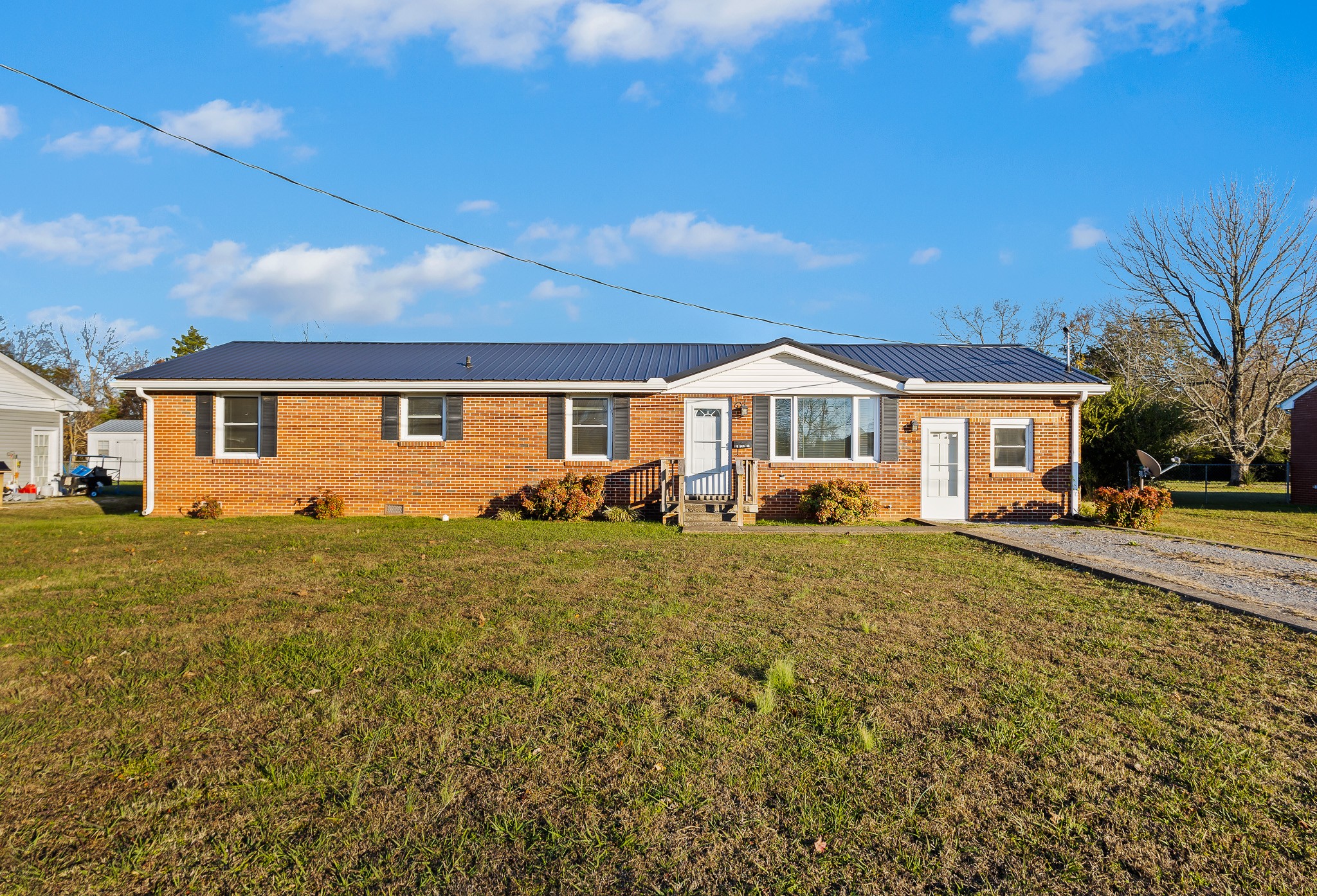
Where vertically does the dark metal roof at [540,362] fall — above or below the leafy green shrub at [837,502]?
above

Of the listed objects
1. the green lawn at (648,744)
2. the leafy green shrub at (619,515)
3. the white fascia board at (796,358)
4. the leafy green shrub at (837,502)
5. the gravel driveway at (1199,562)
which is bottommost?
the green lawn at (648,744)

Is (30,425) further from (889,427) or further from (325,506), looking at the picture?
(889,427)

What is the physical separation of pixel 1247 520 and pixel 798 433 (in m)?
10.3

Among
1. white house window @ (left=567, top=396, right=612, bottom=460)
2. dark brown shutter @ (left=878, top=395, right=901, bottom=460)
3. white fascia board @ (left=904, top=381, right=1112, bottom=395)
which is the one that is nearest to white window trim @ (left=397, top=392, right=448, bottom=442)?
white house window @ (left=567, top=396, right=612, bottom=460)

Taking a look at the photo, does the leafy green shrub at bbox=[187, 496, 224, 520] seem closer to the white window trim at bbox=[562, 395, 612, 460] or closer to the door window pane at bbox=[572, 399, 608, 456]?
the white window trim at bbox=[562, 395, 612, 460]

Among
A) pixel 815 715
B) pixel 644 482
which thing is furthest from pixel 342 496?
pixel 815 715

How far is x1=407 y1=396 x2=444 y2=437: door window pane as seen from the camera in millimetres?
16031

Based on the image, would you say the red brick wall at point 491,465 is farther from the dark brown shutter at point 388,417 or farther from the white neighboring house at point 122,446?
the white neighboring house at point 122,446

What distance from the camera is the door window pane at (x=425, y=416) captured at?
16031mm

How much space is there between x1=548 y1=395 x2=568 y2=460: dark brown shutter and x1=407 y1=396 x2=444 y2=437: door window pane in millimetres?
2413

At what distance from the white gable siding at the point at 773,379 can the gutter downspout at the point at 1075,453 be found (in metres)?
3.96

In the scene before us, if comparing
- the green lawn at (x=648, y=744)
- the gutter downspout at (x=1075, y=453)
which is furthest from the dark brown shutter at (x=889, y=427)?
the green lawn at (x=648, y=744)

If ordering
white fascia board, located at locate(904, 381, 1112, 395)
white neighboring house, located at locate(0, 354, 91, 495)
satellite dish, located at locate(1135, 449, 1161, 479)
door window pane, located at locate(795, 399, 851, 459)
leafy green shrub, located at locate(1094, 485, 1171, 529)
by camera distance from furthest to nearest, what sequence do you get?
white neighboring house, located at locate(0, 354, 91, 495), door window pane, located at locate(795, 399, 851, 459), satellite dish, located at locate(1135, 449, 1161, 479), white fascia board, located at locate(904, 381, 1112, 395), leafy green shrub, located at locate(1094, 485, 1171, 529)

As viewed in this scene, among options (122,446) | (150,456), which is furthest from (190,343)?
(150,456)
